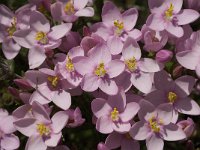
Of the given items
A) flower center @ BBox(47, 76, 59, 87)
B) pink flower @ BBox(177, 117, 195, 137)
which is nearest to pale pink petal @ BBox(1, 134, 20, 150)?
flower center @ BBox(47, 76, 59, 87)

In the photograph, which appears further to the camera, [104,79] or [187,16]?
[187,16]

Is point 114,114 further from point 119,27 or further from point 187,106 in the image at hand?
point 119,27

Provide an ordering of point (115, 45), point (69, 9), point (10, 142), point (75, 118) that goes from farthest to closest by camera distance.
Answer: point (69, 9) → point (115, 45) → point (10, 142) → point (75, 118)

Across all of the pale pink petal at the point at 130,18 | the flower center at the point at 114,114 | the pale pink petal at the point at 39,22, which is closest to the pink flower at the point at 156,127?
the flower center at the point at 114,114

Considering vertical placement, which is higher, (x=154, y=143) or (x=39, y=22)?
(x=39, y=22)

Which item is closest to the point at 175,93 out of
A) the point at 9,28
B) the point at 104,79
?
the point at 104,79

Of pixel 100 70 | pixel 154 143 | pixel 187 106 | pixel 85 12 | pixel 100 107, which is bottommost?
pixel 154 143

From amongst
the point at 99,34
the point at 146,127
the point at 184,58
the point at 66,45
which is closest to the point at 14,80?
the point at 66,45

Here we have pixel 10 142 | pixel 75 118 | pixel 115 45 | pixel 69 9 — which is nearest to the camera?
pixel 75 118

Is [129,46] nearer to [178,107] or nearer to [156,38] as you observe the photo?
[156,38]
